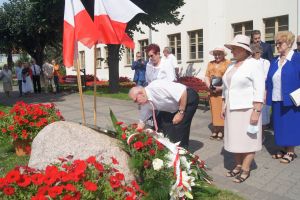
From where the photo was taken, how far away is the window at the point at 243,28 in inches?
750

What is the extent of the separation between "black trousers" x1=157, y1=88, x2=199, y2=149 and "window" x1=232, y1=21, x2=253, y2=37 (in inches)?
577

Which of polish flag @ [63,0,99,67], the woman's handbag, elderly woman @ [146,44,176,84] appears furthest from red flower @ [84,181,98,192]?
the woman's handbag

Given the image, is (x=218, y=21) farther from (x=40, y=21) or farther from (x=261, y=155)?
(x=261, y=155)

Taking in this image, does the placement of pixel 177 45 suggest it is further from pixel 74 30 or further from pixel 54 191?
pixel 54 191

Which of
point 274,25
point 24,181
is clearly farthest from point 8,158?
point 274,25

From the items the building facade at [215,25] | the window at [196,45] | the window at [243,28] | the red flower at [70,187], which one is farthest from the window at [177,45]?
the red flower at [70,187]

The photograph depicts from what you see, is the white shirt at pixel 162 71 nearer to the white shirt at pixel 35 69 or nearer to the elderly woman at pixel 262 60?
the elderly woman at pixel 262 60

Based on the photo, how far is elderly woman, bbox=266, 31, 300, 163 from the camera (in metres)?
5.57

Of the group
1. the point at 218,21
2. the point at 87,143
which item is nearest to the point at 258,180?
the point at 87,143

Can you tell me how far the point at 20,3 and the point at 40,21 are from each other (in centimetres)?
968

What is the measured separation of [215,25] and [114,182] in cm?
1797

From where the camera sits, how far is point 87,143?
421 centimetres

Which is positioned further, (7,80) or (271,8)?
(7,80)

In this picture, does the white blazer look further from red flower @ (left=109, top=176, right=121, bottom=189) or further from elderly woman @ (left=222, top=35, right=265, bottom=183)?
red flower @ (left=109, top=176, right=121, bottom=189)
